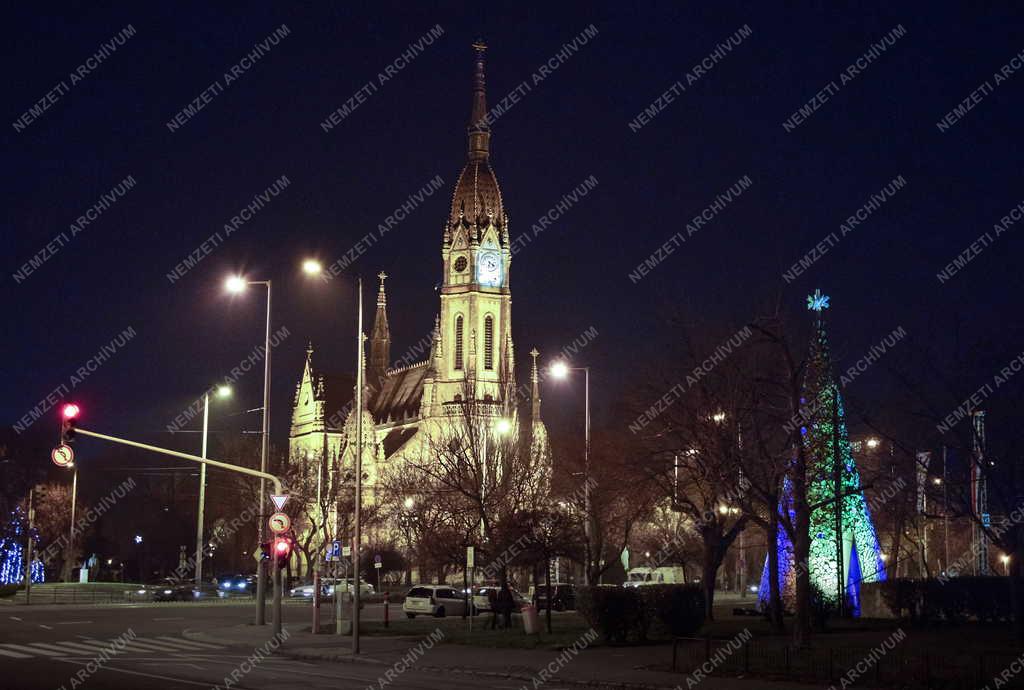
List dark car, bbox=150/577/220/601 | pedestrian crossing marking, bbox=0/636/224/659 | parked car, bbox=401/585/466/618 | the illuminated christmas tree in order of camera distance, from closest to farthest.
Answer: pedestrian crossing marking, bbox=0/636/224/659
the illuminated christmas tree
parked car, bbox=401/585/466/618
dark car, bbox=150/577/220/601

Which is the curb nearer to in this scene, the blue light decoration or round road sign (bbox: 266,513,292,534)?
round road sign (bbox: 266,513,292,534)

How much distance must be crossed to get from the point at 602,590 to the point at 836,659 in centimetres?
770

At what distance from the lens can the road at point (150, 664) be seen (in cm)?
2319

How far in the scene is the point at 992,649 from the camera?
1106 inches

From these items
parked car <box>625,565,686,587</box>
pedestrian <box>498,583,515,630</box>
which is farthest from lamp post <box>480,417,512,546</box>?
parked car <box>625,565,686,587</box>

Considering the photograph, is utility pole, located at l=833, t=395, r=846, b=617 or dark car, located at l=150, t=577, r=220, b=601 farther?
dark car, located at l=150, t=577, r=220, b=601

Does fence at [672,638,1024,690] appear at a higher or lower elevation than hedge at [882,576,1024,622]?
lower

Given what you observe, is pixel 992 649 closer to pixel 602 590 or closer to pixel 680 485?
pixel 602 590

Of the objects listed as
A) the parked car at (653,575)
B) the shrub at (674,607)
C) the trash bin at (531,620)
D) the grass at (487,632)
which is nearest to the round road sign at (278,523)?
the grass at (487,632)

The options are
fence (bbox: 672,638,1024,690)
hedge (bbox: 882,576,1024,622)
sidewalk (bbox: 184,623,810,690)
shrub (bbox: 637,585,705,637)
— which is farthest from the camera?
hedge (bbox: 882,576,1024,622)

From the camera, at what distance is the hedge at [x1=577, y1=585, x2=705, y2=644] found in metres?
31.8

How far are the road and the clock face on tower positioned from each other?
96.3 meters

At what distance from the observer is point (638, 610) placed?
3212cm

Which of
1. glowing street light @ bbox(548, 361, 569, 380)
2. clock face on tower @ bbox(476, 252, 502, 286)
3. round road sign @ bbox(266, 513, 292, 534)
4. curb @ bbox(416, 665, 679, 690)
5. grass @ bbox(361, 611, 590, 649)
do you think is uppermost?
clock face on tower @ bbox(476, 252, 502, 286)
